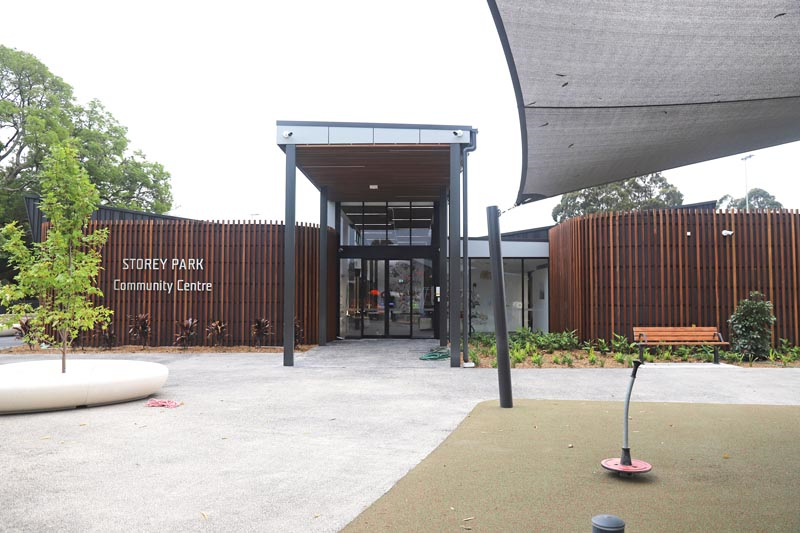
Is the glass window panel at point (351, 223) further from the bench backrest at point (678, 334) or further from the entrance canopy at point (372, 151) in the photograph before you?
the bench backrest at point (678, 334)

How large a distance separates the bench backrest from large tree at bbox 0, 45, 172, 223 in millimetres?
23784

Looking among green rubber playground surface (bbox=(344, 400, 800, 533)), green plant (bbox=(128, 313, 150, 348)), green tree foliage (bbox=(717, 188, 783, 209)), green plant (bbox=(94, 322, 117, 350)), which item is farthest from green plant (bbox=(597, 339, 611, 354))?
green tree foliage (bbox=(717, 188, 783, 209))

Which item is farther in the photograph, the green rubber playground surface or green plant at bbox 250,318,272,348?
green plant at bbox 250,318,272,348

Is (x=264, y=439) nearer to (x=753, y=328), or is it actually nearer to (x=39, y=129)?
(x=753, y=328)

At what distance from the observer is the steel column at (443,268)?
48.5ft

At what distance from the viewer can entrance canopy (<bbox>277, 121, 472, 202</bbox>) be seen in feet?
38.7

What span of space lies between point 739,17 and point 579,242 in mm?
11287

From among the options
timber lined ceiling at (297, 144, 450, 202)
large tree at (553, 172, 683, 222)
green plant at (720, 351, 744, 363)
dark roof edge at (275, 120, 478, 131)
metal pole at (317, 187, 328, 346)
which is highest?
large tree at (553, 172, 683, 222)

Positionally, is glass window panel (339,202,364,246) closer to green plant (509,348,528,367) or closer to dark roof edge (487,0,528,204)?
green plant (509,348,528,367)

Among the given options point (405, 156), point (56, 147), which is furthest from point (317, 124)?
point (56, 147)

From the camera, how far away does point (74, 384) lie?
6965 millimetres

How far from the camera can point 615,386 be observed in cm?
Answer: 886

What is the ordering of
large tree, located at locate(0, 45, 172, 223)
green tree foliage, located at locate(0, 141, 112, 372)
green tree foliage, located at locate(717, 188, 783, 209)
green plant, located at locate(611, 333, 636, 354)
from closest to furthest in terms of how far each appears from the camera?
green tree foliage, located at locate(0, 141, 112, 372)
green plant, located at locate(611, 333, 636, 354)
large tree, located at locate(0, 45, 172, 223)
green tree foliage, located at locate(717, 188, 783, 209)

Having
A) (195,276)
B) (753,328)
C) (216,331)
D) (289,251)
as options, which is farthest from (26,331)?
(753,328)
